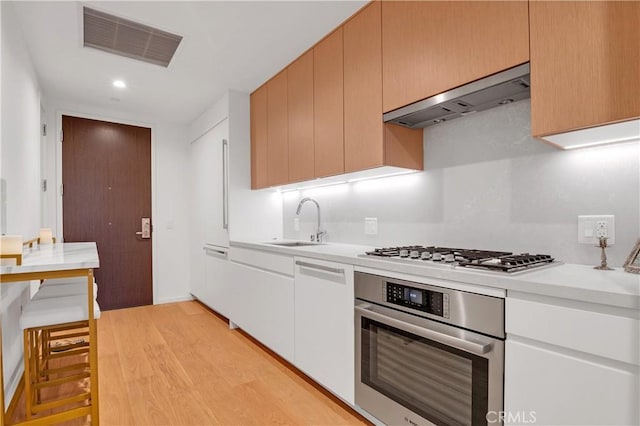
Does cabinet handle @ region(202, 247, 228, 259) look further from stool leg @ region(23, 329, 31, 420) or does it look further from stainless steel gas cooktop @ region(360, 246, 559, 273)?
stainless steel gas cooktop @ region(360, 246, 559, 273)

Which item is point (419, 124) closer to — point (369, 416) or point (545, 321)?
point (545, 321)

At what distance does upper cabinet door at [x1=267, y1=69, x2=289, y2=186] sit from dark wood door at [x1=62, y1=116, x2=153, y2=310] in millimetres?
2174

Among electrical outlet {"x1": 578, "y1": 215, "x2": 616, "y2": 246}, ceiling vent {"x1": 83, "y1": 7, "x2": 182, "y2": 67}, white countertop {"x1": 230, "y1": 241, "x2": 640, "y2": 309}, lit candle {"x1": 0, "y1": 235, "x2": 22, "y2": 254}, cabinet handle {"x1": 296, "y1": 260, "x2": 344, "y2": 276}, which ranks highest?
ceiling vent {"x1": 83, "y1": 7, "x2": 182, "y2": 67}

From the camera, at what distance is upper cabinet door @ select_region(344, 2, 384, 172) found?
6.42ft

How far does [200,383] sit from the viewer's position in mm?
2248

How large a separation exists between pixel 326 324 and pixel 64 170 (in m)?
3.67

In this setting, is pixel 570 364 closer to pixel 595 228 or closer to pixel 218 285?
pixel 595 228

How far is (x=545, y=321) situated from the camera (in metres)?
1.05

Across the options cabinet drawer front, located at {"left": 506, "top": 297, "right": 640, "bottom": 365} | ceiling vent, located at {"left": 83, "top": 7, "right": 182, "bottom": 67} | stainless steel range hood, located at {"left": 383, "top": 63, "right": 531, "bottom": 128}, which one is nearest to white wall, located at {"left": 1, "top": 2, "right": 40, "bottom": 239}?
ceiling vent, located at {"left": 83, "top": 7, "right": 182, "bottom": 67}

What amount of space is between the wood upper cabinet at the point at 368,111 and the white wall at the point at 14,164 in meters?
1.97

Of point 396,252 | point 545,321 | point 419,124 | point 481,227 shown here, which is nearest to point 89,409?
point 396,252

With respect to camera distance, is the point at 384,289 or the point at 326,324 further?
the point at 326,324

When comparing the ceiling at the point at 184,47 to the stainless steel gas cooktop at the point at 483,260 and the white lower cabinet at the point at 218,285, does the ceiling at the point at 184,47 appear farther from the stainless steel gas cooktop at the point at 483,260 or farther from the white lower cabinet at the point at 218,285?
the white lower cabinet at the point at 218,285

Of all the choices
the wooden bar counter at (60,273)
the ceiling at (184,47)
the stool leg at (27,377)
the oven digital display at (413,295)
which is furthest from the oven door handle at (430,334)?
the ceiling at (184,47)
